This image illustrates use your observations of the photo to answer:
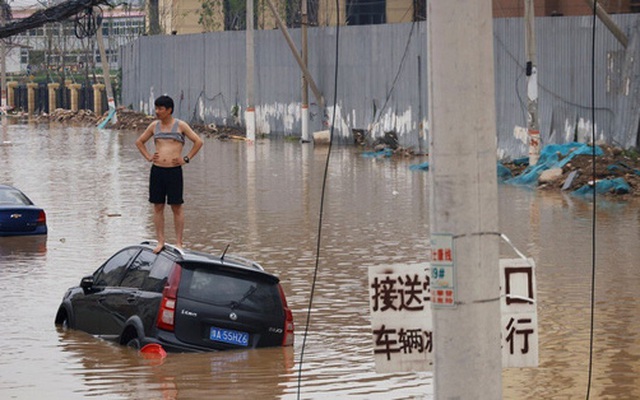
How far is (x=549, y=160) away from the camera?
112ft

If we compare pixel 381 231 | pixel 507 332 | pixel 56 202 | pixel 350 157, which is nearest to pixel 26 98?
pixel 350 157

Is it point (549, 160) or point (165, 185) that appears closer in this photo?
point (165, 185)

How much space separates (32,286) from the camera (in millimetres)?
19562

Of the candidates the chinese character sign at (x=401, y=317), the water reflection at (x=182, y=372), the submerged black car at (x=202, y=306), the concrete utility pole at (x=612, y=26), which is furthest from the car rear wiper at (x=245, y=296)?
the concrete utility pole at (x=612, y=26)

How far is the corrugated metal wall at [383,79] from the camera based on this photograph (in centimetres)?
3431

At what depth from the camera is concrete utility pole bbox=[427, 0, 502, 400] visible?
22.4ft

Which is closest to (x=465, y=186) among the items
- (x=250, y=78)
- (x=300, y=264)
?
(x=300, y=264)

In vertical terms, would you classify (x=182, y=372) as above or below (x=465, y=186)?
below

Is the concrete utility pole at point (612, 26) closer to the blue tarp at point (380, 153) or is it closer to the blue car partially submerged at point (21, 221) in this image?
the blue tarp at point (380, 153)

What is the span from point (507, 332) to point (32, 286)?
13.0m

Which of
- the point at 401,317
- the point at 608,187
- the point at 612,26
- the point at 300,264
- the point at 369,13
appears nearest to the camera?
the point at 401,317

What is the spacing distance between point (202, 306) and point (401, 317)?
20.7 ft

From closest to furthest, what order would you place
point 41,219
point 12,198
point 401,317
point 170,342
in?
point 401,317 → point 170,342 → point 41,219 → point 12,198

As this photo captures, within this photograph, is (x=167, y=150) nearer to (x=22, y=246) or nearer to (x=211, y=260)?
(x=211, y=260)
